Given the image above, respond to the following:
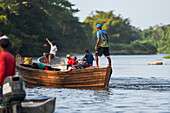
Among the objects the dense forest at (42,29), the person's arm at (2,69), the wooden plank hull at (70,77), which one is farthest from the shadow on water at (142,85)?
the dense forest at (42,29)

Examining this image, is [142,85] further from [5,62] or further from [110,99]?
[5,62]

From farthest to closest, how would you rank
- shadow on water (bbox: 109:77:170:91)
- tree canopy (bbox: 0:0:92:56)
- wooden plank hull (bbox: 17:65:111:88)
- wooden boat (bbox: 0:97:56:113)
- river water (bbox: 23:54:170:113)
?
1. tree canopy (bbox: 0:0:92:56)
2. shadow on water (bbox: 109:77:170:91)
3. wooden plank hull (bbox: 17:65:111:88)
4. river water (bbox: 23:54:170:113)
5. wooden boat (bbox: 0:97:56:113)

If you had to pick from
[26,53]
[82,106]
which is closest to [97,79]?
[82,106]

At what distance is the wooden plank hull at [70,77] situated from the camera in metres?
15.1

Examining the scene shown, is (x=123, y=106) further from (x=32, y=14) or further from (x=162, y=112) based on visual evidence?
(x=32, y=14)

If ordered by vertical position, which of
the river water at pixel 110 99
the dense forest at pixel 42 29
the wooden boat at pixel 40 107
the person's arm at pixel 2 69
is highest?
the dense forest at pixel 42 29

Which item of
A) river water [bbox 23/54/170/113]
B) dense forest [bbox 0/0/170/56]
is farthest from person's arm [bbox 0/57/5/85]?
dense forest [bbox 0/0/170/56]

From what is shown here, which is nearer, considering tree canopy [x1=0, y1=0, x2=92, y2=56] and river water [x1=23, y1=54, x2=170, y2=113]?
river water [x1=23, y1=54, x2=170, y2=113]

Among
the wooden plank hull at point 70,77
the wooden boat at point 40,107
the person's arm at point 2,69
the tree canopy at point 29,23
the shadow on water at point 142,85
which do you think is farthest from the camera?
the tree canopy at point 29,23

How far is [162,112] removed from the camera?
10188 millimetres

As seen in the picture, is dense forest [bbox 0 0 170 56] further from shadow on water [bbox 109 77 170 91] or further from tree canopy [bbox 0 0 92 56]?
shadow on water [bbox 109 77 170 91]

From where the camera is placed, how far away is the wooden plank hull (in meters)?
15.1

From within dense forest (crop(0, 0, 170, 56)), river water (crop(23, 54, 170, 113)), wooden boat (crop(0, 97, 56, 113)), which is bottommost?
river water (crop(23, 54, 170, 113))

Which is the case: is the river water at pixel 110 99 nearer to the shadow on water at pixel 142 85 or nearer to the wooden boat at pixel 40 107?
the shadow on water at pixel 142 85
